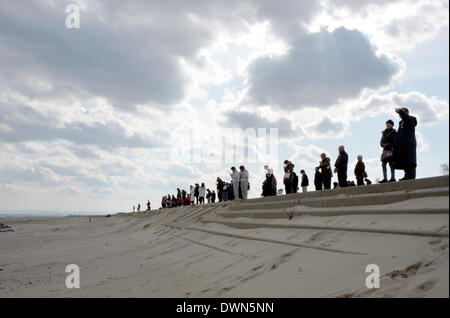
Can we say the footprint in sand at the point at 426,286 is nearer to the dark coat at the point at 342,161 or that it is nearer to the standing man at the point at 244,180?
the dark coat at the point at 342,161

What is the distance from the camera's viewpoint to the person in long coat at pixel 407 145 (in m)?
Result: 6.86

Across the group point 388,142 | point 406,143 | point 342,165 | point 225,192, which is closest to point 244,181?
point 225,192

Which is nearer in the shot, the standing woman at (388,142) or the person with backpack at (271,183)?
the standing woman at (388,142)

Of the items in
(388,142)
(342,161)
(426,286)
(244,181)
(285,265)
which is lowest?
(285,265)

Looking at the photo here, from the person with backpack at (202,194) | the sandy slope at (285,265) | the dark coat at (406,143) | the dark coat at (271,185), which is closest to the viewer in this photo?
the sandy slope at (285,265)

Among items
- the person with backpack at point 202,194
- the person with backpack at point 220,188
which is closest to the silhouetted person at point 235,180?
the person with backpack at point 220,188

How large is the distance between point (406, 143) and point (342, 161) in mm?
2933

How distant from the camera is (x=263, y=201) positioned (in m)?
11.0

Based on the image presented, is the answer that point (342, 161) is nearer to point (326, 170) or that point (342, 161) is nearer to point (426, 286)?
point (326, 170)

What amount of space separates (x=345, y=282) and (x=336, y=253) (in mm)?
955

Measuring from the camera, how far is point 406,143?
271 inches
